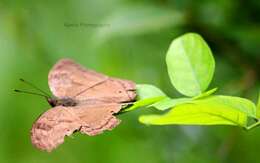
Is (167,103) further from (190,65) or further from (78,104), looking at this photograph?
(78,104)

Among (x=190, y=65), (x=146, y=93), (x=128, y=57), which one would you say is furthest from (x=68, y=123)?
(x=128, y=57)

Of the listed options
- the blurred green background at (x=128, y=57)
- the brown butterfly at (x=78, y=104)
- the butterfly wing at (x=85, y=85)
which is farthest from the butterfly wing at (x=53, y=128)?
the blurred green background at (x=128, y=57)

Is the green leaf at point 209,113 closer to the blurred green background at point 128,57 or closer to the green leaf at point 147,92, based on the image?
the green leaf at point 147,92

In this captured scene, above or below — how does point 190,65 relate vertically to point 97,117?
above

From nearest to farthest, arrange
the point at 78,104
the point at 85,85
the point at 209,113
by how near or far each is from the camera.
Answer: the point at 209,113, the point at 78,104, the point at 85,85

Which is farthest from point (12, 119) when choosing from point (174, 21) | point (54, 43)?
point (174, 21)

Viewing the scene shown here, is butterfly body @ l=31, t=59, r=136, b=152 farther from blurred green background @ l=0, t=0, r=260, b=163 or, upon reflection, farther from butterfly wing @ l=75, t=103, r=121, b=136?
blurred green background @ l=0, t=0, r=260, b=163
